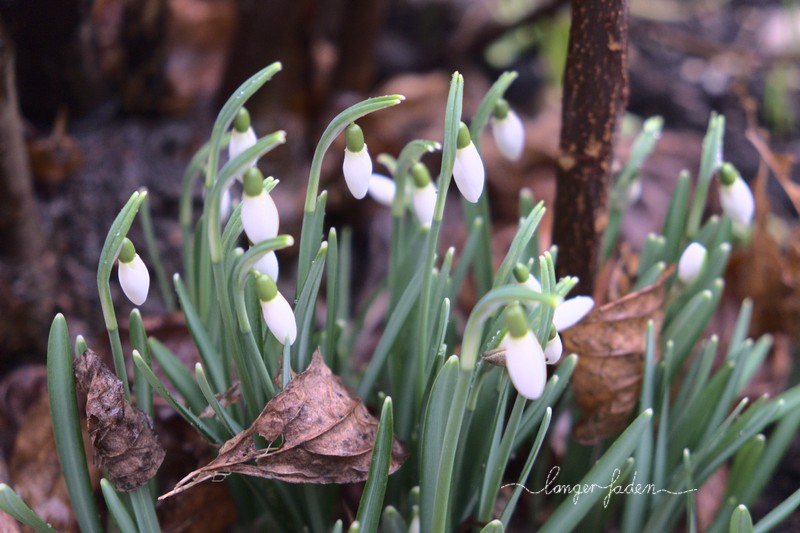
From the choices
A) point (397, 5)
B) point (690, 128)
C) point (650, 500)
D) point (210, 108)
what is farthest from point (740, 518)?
point (397, 5)

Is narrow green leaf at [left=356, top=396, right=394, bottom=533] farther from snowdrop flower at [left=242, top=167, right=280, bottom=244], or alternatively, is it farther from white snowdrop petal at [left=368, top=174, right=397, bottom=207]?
white snowdrop petal at [left=368, top=174, right=397, bottom=207]

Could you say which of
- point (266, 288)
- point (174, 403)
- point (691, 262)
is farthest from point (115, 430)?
point (691, 262)

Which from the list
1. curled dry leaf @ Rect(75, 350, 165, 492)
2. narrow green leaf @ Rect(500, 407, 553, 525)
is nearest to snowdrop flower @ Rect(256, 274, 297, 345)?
curled dry leaf @ Rect(75, 350, 165, 492)

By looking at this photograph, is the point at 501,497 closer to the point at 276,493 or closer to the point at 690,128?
the point at 276,493

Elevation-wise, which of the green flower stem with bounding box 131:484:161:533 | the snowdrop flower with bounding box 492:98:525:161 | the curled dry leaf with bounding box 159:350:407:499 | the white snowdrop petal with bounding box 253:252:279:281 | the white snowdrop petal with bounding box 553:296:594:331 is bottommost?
the green flower stem with bounding box 131:484:161:533

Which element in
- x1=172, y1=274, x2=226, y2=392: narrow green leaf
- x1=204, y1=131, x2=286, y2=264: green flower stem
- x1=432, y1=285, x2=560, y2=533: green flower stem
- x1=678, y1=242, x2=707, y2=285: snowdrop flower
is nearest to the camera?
x1=432, y1=285, x2=560, y2=533: green flower stem

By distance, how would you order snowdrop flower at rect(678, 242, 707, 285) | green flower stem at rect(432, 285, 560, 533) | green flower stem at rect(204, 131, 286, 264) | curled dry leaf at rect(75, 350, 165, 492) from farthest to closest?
snowdrop flower at rect(678, 242, 707, 285)
curled dry leaf at rect(75, 350, 165, 492)
green flower stem at rect(204, 131, 286, 264)
green flower stem at rect(432, 285, 560, 533)

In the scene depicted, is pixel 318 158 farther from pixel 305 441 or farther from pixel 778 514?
pixel 778 514
